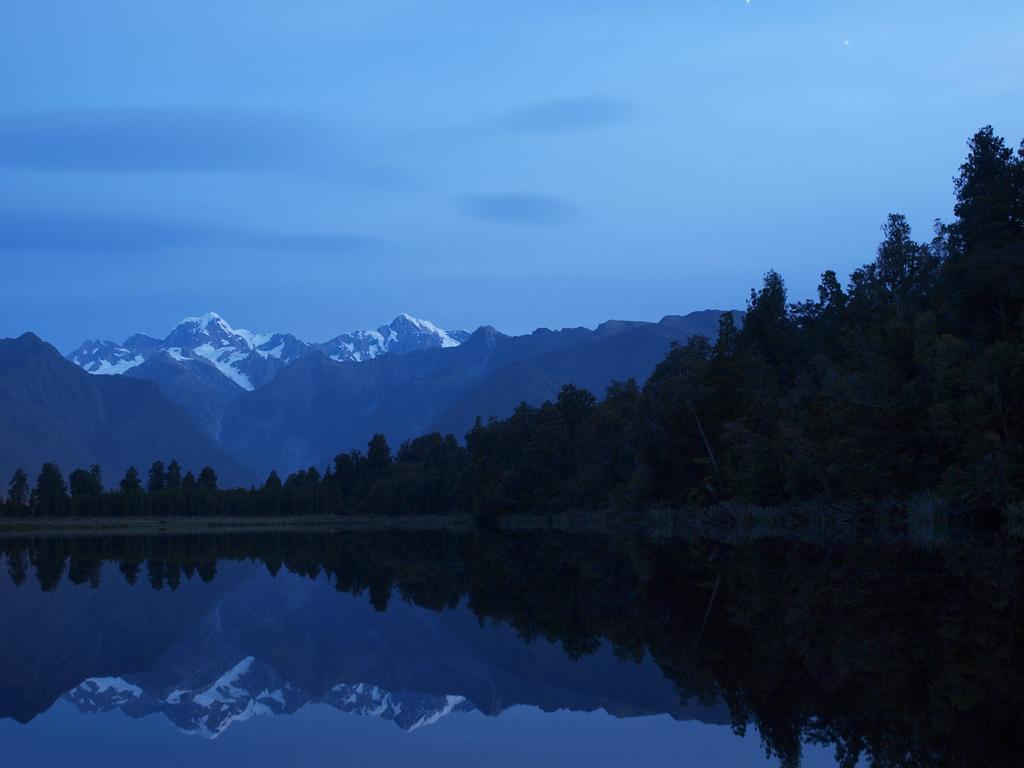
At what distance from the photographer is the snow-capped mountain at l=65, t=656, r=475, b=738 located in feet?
47.0

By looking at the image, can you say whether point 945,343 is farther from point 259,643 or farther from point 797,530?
point 259,643

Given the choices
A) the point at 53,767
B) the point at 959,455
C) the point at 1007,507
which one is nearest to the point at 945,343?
the point at 959,455

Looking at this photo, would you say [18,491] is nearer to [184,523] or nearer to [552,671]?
[184,523]

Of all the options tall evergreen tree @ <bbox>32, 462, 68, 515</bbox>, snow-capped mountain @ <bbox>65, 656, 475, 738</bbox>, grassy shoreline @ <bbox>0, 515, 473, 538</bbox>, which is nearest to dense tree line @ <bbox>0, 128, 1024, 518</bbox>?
grassy shoreline @ <bbox>0, 515, 473, 538</bbox>

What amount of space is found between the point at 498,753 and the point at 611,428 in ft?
292

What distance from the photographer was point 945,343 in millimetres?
47875

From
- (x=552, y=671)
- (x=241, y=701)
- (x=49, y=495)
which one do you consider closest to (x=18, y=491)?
(x=49, y=495)

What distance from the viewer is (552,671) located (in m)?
17.2

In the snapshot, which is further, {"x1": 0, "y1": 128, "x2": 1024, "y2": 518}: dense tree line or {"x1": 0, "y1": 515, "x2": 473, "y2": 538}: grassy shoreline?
{"x1": 0, "y1": 515, "x2": 473, "y2": 538}: grassy shoreline

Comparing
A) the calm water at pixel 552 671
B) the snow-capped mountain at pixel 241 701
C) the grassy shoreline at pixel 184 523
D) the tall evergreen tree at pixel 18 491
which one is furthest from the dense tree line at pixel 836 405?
the tall evergreen tree at pixel 18 491

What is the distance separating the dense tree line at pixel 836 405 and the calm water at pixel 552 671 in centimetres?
1620

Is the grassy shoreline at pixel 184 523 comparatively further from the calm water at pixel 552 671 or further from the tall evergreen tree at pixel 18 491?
the calm water at pixel 552 671

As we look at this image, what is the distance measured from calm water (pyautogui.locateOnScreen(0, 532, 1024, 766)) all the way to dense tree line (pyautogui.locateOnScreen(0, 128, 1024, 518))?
16203mm

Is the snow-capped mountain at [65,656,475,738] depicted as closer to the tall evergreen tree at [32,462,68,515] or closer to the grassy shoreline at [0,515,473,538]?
the grassy shoreline at [0,515,473,538]
